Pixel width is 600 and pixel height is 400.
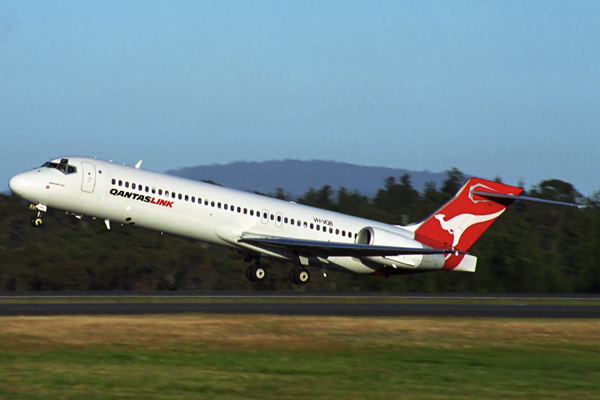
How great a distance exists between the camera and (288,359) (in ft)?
40.9

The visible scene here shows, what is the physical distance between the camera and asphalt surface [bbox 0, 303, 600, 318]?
19.9m

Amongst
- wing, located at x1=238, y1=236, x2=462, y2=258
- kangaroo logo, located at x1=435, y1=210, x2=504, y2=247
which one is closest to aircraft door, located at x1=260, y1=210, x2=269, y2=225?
wing, located at x1=238, y1=236, x2=462, y2=258

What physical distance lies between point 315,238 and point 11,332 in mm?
17239

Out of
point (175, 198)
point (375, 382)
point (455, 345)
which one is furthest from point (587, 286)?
point (375, 382)

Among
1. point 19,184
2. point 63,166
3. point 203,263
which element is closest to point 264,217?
point 63,166

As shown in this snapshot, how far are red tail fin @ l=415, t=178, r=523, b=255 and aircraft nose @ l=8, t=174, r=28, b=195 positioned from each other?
55.8ft

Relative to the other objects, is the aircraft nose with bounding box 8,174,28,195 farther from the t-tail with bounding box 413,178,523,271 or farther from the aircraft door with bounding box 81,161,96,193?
the t-tail with bounding box 413,178,523,271

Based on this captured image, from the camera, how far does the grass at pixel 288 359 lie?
10.0m

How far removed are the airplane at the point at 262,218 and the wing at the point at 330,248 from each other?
0.14 ft

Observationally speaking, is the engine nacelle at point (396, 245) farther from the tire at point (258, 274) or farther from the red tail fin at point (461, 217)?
the tire at point (258, 274)

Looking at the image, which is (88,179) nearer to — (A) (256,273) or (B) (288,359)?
(A) (256,273)

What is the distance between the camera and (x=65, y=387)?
9859 mm

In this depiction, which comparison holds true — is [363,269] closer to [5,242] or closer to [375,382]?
[375,382]

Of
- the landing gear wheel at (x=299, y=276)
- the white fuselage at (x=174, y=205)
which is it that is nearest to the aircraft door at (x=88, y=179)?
the white fuselage at (x=174, y=205)
